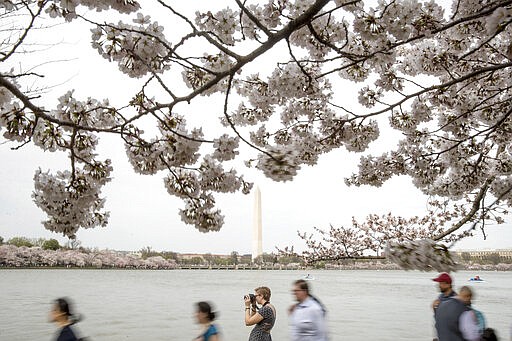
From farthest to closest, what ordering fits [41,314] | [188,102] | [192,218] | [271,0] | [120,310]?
[120,310] → [41,314] → [271,0] → [192,218] → [188,102]

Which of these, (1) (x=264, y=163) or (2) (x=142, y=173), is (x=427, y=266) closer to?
(1) (x=264, y=163)

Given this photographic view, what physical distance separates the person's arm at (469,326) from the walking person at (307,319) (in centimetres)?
131

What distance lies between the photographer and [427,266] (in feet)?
9.74

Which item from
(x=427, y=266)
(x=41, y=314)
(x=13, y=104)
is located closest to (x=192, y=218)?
(x=13, y=104)

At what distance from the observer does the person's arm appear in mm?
4473

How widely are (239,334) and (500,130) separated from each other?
44.7ft

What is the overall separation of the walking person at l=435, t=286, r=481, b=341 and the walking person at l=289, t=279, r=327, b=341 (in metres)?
1.18

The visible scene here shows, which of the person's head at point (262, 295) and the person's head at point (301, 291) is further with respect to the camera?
the person's head at point (262, 295)

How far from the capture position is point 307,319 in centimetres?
473

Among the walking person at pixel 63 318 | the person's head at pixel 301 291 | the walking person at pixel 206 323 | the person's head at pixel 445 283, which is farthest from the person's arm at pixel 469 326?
the walking person at pixel 63 318

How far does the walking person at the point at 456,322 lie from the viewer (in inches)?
177

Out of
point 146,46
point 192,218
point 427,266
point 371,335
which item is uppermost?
point 146,46

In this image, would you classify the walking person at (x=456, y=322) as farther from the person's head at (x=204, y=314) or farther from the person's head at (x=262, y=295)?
the person's head at (x=204, y=314)

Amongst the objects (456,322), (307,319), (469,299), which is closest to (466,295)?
(469,299)
